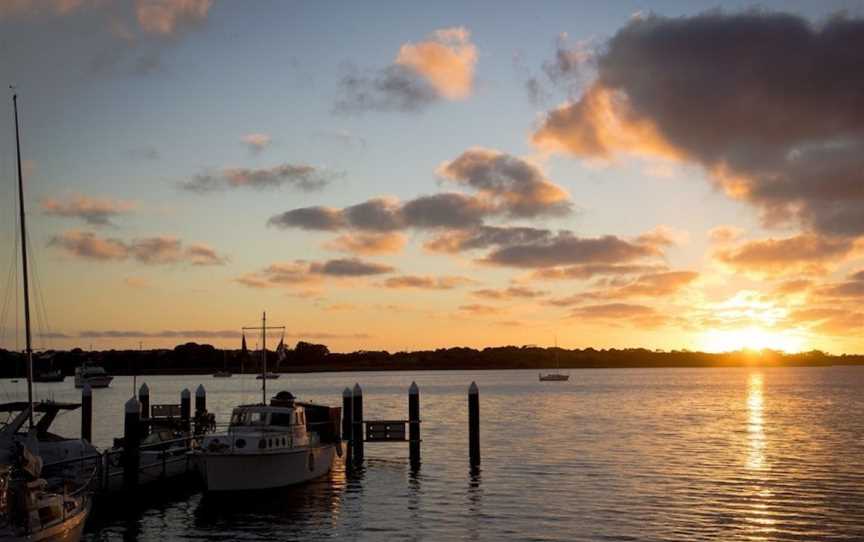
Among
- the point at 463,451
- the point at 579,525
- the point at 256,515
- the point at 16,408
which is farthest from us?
the point at 463,451

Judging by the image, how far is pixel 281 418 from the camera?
3991 cm

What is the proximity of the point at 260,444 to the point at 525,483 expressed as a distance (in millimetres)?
12913

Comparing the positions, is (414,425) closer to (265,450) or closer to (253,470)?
(265,450)

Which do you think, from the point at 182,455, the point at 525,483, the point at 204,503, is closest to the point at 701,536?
the point at 525,483

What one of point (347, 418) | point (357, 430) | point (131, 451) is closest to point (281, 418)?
point (131, 451)

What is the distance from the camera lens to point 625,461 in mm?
50656

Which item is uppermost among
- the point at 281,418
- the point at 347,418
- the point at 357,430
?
the point at 281,418

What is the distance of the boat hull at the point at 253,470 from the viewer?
120ft

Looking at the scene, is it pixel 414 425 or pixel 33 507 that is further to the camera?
pixel 414 425

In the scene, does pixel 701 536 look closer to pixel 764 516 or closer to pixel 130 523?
pixel 764 516

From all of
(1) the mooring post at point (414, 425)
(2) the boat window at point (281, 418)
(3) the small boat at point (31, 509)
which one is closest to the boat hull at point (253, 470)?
(2) the boat window at point (281, 418)

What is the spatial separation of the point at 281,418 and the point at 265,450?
7.48 ft

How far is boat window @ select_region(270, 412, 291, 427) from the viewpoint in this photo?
3972cm

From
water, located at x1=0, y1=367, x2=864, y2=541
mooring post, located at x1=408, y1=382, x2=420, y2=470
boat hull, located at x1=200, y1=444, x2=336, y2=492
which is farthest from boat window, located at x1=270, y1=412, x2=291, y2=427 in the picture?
mooring post, located at x1=408, y1=382, x2=420, y2=470
